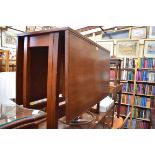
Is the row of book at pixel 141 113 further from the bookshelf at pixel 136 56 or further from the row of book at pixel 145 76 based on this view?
the row of book at pixel 145 76

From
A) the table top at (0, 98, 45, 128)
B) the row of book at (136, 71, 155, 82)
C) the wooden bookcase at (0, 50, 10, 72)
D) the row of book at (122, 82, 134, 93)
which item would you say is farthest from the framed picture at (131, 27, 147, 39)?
the table top at (0, 98, 45, 128)

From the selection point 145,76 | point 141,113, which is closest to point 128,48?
point 145,76

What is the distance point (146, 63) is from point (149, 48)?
324 mm

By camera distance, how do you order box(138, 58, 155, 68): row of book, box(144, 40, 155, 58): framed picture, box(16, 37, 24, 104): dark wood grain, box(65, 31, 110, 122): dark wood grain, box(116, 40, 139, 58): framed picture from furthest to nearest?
box(116, 40, 139, 58): framed picture
box(144, 40, 155, 58): framed picture
box(138, 58, 155, 68): row of book
box(16, 37, 24, 104): dark wood grain
box(65, 31, 110, 122): dark wood grain

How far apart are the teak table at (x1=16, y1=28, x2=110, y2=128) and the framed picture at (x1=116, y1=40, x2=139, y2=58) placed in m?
2.54

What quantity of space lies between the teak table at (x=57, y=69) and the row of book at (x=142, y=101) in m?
2.46

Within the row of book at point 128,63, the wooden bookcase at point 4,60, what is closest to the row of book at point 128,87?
the row of book at point 128,63

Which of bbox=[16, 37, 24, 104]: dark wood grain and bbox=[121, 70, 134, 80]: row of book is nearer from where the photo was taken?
bbox=[16, 37, 24, 104]: dark wood grain

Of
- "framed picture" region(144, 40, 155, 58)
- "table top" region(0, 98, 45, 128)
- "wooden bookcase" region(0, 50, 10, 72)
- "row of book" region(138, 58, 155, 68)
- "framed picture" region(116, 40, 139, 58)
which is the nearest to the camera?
"table top" region(0, 98, 45, 128)

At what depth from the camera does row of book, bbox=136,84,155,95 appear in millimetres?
2913

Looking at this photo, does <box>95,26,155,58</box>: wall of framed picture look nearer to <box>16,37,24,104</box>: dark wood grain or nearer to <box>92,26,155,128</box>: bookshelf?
<box>92,26,155,128</box>: bookshelf

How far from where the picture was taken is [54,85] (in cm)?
52

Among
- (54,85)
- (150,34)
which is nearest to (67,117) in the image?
(54,85)

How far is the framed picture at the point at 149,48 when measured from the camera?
2990mm
